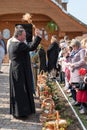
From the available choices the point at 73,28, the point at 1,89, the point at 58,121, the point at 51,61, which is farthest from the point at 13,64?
the point at 73,28

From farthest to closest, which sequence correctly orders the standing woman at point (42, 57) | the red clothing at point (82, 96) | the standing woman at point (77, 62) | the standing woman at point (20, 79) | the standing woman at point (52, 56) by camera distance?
the standing woman at point (52, 56) < the standing woman at point (42, 57) < the standing woman at point (77, 62) < the red clothing at point (82, 96) < the standing woman at point (20, 79)

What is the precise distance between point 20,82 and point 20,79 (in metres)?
0.07

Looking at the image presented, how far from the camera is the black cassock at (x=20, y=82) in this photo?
33.1 feet

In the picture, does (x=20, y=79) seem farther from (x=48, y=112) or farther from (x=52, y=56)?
(x=52, y=56)

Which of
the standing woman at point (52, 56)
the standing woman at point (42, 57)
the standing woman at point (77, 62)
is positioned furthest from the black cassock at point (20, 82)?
the standing woman at point (52, 56)

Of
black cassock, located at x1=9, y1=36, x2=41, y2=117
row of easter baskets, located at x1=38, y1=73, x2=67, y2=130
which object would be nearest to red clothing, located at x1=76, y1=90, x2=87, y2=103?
row of easter baskets, located at x1=38, y1=73, x2=67, y2=130

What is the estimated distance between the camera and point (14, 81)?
10.2 m

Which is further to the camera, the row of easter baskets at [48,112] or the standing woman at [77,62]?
the standing woman at [77,62]

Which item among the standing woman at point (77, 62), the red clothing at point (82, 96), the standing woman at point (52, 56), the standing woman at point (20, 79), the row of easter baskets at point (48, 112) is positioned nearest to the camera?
the row of easter baskets at point (48, 112)

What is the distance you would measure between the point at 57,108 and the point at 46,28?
54.4 ft

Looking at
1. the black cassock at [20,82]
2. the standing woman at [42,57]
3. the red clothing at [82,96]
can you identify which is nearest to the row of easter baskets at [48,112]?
the black cassock at [20,82]

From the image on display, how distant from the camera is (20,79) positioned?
10.1m

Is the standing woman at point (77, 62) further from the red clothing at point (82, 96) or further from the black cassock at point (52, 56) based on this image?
the black cassock at point (52, 56)

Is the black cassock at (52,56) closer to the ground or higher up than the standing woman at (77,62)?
closer to the ground
